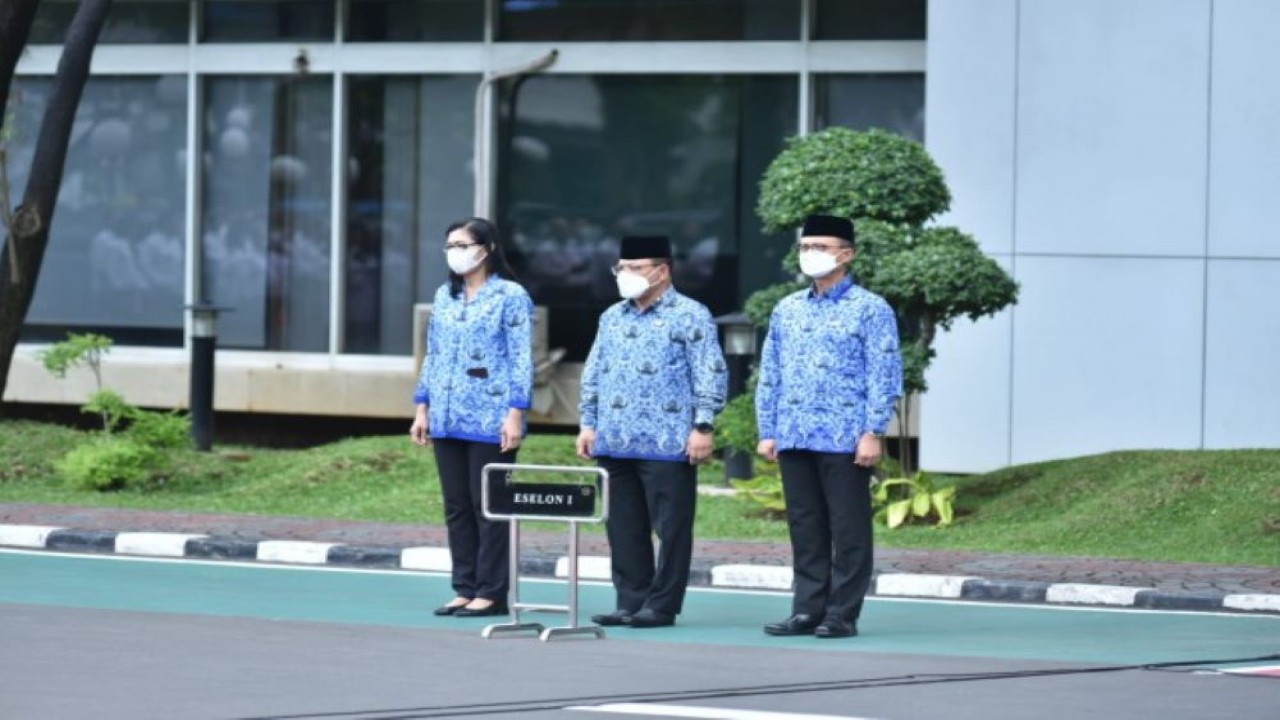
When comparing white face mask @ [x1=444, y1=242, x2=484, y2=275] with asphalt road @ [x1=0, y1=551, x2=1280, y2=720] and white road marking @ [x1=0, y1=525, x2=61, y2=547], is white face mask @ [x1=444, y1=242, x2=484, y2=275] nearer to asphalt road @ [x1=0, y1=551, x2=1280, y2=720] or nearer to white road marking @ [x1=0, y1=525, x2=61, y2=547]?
asphalt road @ [x1=0, y1=551, x2=1280, y2=720]

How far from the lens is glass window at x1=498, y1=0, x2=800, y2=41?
25250 mm

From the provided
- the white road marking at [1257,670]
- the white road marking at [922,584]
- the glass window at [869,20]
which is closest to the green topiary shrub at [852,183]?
the white road marking at [922,584]

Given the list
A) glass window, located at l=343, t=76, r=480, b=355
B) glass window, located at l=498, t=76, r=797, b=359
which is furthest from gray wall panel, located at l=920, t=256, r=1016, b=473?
glass window, located at l=343, t=76, r=480, b=355

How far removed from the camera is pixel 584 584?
1548 cm

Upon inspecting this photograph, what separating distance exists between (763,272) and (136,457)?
6915mm

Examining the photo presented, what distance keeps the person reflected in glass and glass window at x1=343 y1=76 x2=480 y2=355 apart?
12891 mm

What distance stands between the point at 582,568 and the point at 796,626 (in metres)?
3.45

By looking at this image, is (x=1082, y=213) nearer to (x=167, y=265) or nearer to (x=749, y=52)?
(x=749, y=52)

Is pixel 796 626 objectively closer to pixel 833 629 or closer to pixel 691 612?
pixel 833 629

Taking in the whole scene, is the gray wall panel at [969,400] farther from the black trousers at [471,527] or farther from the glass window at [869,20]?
the black trousers at [471,527]

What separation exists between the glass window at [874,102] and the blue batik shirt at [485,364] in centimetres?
1175

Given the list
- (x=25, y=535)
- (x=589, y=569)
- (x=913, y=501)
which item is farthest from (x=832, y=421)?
(x=25, y=535)

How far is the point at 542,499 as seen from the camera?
1247 cm

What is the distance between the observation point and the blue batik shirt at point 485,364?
13.4 meters
